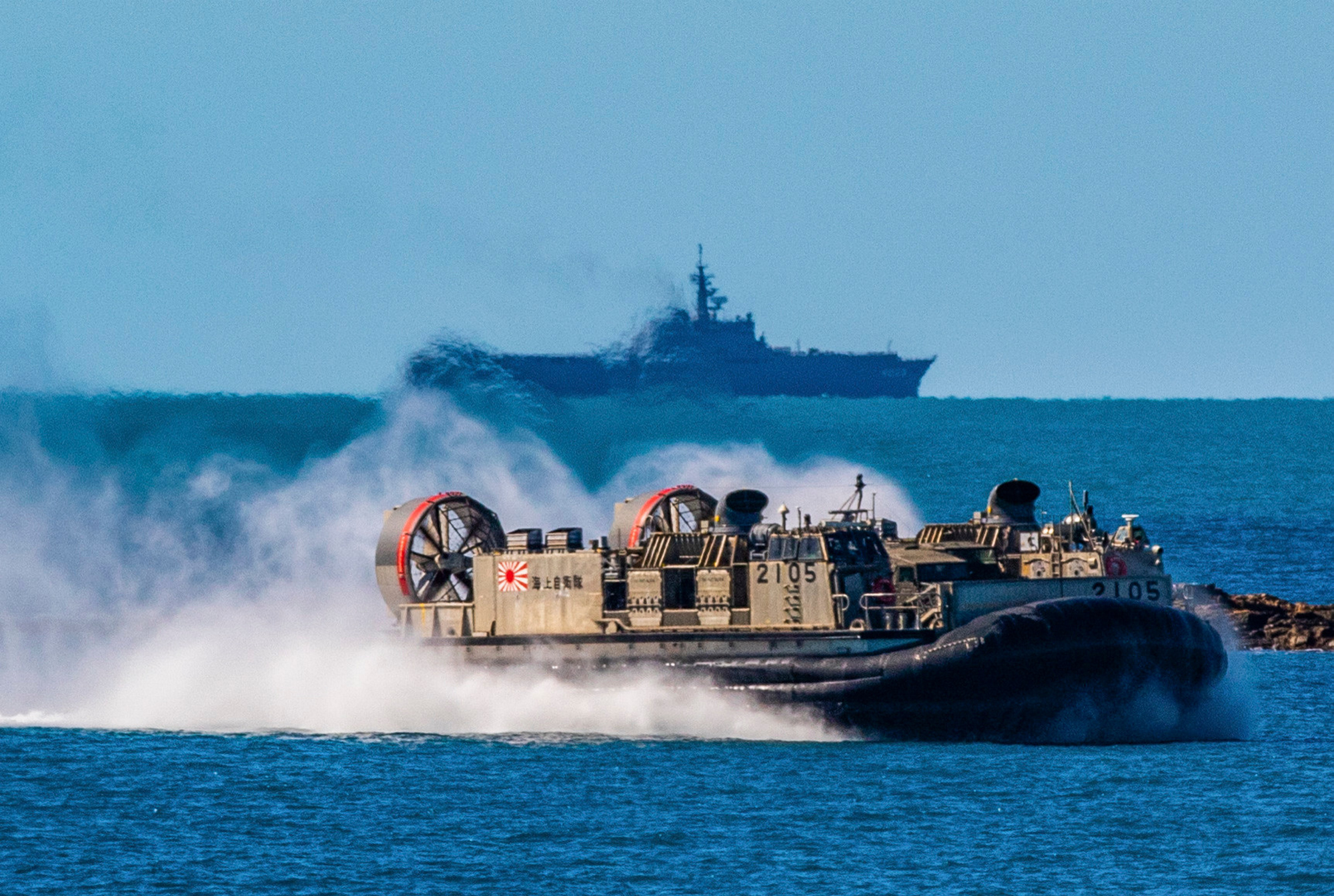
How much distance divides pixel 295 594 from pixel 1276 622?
31.2 m

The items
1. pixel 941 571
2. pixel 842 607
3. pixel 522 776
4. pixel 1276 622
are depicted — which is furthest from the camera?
pixel 1276 622

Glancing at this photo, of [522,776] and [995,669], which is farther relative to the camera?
[995,669]

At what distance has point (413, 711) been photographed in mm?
37938

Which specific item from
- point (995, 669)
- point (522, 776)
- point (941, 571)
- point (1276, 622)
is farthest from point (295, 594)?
point (995, 669)

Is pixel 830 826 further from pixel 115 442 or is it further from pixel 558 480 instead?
pixel 115 442

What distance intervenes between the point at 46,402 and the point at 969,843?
68634 mm

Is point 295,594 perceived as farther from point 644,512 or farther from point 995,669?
point 995,669

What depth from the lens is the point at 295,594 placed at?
6931cm

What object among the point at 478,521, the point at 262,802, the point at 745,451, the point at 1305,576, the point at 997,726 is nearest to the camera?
the point at 262,802

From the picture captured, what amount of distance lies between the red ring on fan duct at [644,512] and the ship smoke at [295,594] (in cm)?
469

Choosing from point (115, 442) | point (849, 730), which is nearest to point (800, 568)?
point (849, 730)

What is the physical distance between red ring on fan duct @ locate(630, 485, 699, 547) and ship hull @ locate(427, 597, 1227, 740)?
6.19m

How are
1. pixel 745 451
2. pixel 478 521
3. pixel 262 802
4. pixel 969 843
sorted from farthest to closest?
pixel 745 451 < pixel 478 521 < pixel 262 802 < pixel 969 843

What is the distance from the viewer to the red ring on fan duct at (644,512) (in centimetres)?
4078
